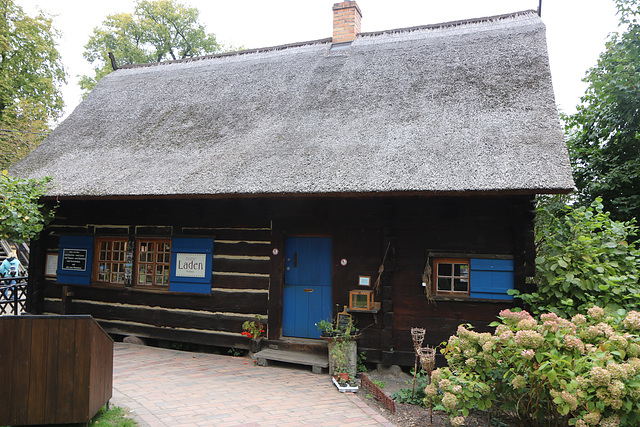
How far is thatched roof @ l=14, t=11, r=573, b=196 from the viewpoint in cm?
600

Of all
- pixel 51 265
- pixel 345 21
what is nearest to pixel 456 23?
pixel 345 21

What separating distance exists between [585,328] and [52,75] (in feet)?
83.2

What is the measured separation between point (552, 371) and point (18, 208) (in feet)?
23.8

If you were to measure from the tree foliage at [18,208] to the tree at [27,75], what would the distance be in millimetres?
11409

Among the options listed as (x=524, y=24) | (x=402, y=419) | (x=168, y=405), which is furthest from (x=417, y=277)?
(x=524, y=24)

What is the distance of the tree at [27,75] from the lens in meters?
18.3

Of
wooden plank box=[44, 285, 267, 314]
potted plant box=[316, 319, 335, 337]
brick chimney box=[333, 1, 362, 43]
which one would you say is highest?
brick chimney box=[333, 1, 362, 43]

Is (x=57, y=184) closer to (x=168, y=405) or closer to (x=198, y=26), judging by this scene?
(x=168, y=405)

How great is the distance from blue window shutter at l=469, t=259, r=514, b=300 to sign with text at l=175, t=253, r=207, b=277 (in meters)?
4.41

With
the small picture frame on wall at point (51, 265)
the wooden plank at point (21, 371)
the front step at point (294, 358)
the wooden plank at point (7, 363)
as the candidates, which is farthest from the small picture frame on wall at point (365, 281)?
the small picture frame on wall at point (51, 265)

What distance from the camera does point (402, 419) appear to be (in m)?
4.77

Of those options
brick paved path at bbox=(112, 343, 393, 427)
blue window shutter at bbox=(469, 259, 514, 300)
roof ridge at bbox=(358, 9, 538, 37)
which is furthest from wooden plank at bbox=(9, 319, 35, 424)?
roof ridge at bbox=(358, 9, 538, 37)

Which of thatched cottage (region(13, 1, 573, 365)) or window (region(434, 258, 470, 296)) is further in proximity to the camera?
window (region(434, 258, 470, 296))

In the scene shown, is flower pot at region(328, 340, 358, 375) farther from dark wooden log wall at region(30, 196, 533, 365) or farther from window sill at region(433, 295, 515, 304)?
window sill at region(433, 295, 515, 304)
